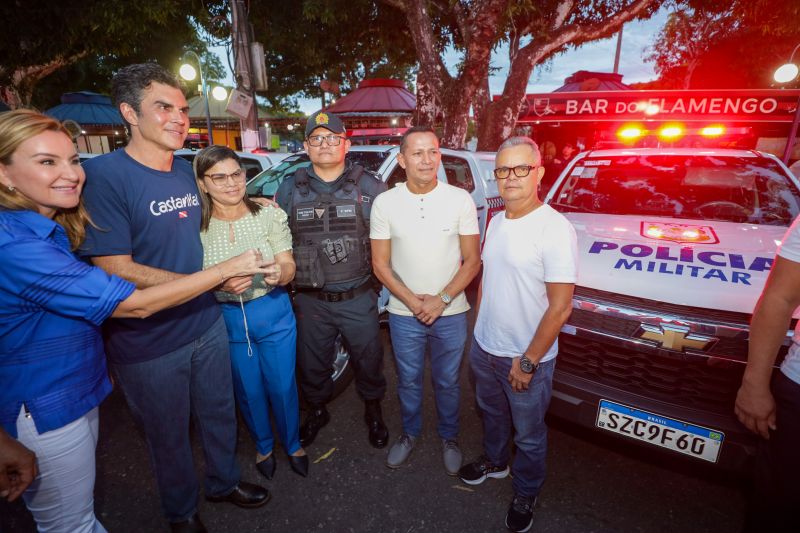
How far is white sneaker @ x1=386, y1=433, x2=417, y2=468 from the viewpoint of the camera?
2715 mm

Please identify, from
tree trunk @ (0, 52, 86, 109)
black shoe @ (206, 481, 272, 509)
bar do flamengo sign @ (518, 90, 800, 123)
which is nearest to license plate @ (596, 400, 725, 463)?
black shoe @ (206, 481, 272, 509)

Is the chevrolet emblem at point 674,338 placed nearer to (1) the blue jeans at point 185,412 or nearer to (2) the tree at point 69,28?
(1) the blue jeans at point 185,412

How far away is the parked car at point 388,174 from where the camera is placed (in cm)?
358

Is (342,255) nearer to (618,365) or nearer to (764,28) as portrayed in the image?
(618,365)

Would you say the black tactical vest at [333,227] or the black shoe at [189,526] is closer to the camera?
the black shoe at [189,526]

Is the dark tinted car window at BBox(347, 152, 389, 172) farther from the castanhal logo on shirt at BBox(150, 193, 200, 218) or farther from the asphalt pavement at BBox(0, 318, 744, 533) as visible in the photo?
the asphalt pavement at BBox(0, 318, 744, 533)

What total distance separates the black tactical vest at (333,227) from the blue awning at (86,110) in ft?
56.3

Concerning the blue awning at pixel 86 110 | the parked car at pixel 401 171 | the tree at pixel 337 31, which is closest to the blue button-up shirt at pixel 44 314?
the parked car at pixel 401 171

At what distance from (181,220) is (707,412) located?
2.80 m

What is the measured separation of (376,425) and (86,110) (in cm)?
A: 1988

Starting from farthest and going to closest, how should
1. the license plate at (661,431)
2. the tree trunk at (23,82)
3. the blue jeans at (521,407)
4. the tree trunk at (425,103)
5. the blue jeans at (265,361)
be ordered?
the tree trunk at (23,82) → the tree trunk at (425,103) → the blue jeans at (265,361) → the blue jeans at (521,407) → the license plate at (661,431)

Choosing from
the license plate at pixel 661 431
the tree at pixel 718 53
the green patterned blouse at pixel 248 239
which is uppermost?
the tree at pixel 718 53

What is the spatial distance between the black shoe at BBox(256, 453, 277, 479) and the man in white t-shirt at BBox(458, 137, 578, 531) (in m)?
1.48

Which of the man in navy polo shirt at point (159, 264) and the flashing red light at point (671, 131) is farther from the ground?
the flashing red light at point (671, 131)
